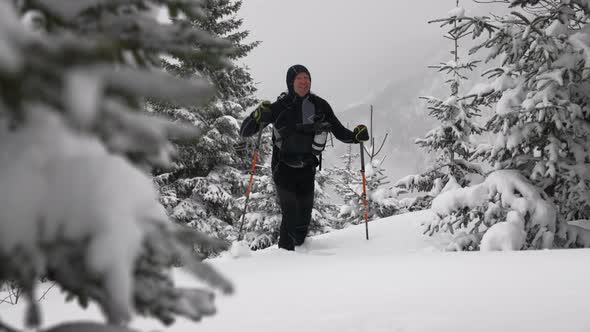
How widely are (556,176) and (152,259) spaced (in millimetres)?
6624

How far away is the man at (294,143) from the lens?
5992 millimetres

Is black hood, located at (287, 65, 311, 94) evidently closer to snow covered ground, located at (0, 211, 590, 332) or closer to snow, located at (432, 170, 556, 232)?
snow, located at (432, 170, 556, 232)

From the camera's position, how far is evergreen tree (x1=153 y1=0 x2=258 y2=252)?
13.8 metres

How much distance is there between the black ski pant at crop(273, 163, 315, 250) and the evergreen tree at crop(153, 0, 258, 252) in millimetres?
7961

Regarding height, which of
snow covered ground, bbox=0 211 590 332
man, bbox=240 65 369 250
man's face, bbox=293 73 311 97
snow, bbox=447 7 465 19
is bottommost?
snow covered ground, bbox=0 211 590 332

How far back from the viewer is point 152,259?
0.82m

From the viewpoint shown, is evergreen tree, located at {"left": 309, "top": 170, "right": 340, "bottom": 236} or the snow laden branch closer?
the snow laden branch

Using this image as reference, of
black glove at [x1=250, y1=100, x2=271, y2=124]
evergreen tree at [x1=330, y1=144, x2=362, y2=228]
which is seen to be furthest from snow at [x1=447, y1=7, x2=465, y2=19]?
evergreen tree at [x1=330, y1=144, x2=362, y2=228]

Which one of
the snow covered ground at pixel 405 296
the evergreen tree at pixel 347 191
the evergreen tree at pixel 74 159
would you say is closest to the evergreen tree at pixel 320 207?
the evergreen tree at pixel 347 191

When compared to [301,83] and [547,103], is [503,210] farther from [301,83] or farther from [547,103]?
[301,83]

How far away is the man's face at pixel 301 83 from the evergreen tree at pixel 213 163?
7.73m

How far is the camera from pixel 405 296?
2.60 m

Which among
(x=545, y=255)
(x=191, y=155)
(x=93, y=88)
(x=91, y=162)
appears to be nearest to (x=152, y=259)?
(x=91, y=162)

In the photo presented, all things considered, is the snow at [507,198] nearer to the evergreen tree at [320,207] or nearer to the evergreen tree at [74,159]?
the evergreen tree at [74,159]
